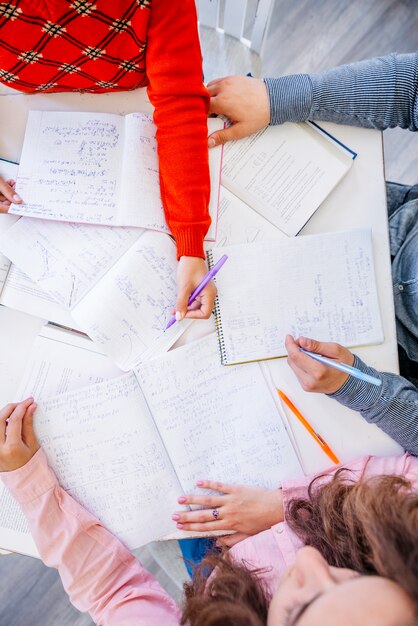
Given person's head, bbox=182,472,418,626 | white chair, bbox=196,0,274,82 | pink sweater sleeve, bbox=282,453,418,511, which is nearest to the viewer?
person's head, bbox=182,472,418,626

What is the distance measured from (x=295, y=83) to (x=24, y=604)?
1.43 m

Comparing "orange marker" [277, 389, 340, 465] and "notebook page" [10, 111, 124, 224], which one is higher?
"notebook page" [10, 111, 124, 224]

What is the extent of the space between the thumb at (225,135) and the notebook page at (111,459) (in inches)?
16.8

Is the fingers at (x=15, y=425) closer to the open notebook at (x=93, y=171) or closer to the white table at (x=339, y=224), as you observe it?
the white table at (x=339, y=224)

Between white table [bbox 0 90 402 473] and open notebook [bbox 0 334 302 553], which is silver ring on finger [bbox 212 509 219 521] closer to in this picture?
open notebook [bbox 0 334 302 553]

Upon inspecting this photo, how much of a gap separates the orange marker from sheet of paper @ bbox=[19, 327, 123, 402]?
0.94 ft

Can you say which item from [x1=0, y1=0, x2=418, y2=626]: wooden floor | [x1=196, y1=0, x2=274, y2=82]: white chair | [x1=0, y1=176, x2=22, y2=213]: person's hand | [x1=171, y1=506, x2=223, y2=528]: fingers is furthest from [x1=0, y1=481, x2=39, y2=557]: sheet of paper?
[x1=0, y1=0, x2=418, y2=626]: wooden floor

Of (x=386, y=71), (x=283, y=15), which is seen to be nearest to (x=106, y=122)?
(x=386, y=71)

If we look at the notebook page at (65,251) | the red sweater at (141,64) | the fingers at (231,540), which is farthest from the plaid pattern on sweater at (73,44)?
the fingers at (231,540)

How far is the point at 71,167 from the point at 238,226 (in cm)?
30

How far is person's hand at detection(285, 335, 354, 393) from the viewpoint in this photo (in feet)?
2.66

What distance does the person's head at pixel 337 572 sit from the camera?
0.53 meters

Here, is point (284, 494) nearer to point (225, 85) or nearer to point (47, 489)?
point (47, 489)

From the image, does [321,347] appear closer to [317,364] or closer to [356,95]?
[317,364]
